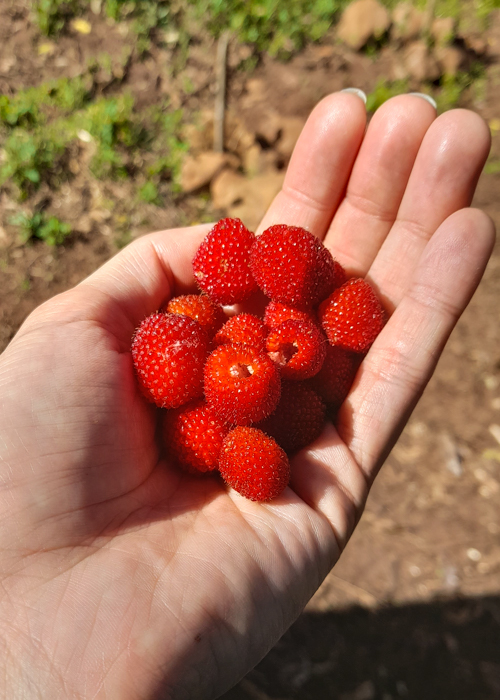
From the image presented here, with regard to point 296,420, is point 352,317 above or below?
above

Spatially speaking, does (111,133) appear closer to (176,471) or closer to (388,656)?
(176,471)

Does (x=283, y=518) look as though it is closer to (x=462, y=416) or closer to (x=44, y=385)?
(x=44, y=385)

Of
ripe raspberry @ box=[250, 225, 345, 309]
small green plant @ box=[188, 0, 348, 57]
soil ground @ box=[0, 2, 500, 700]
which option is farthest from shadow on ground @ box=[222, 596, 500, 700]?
small green plant @ box=[188, 0, 348, 57]

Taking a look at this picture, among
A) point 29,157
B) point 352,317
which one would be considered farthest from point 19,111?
point 352,317

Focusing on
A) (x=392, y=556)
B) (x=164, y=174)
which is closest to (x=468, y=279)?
(x=392, y=556)

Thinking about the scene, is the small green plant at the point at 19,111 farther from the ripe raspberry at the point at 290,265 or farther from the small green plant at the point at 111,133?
the ripe raspberry at the point at 290,265

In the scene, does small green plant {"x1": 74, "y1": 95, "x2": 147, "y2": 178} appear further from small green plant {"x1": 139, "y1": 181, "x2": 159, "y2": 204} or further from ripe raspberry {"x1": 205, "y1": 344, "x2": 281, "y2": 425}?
ripe raspberry {"x1": 205, "y1": 344, "x2": 281, "y2": 425}
